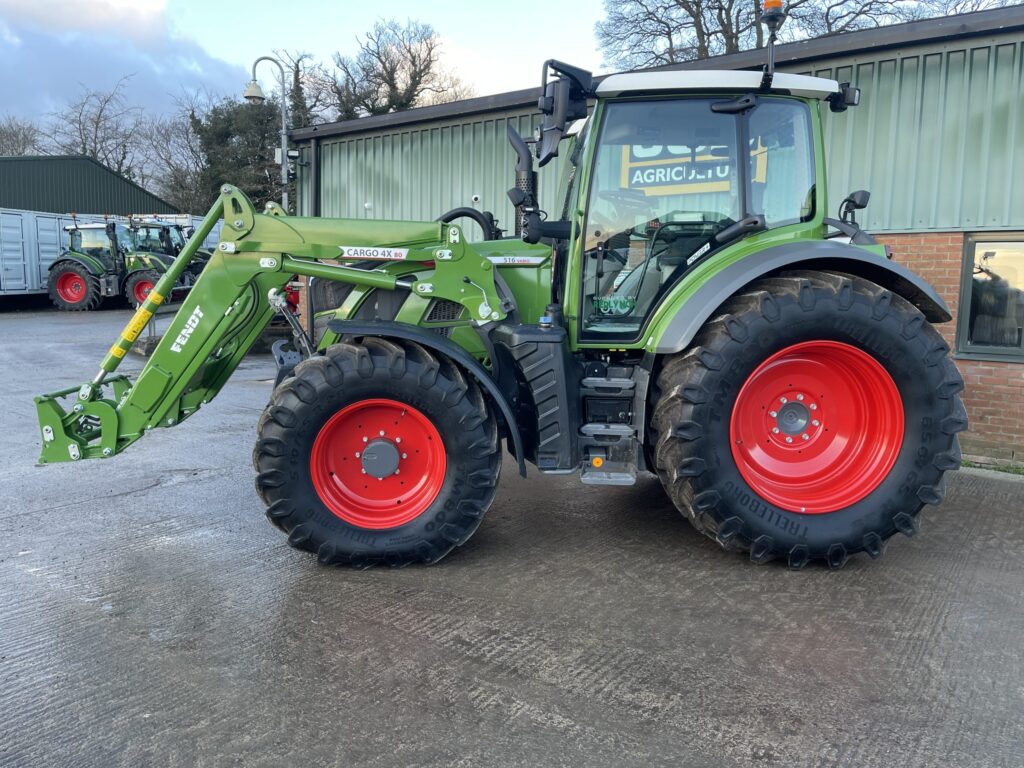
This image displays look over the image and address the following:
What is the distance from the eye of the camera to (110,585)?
3.76m

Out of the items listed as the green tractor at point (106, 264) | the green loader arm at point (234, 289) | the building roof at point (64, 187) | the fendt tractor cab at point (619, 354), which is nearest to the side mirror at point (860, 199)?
the fendt tractor cab at point (619, 354)

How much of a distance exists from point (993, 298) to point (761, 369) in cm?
359

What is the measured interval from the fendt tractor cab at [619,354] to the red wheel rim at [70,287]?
1978 centimetres

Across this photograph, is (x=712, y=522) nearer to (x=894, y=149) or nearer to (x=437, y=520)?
(x=437, y=520)

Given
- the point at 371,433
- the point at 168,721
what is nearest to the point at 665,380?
the point at 371,433

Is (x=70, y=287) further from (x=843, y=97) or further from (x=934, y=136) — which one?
(x=843, y=97)

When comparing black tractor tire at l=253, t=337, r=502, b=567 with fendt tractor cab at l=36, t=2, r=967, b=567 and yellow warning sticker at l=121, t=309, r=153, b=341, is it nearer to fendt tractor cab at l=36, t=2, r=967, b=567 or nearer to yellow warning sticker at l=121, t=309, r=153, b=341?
fendt tractor cab at l=36, t=2, r=967, b=567

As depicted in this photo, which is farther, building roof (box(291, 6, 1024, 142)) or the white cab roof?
building roof (box(291, 6, 1024, 142))

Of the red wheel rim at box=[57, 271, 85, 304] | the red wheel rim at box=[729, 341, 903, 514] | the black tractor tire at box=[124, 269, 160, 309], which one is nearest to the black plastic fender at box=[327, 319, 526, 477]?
the red wheel rim at box=[729, 341, 903, 514]

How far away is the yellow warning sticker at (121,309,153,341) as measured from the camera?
161 inches

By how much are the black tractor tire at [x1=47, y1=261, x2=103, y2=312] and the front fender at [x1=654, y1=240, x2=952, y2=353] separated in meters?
21.0

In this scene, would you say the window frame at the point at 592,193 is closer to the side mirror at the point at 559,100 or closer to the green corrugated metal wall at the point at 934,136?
the side mirror at the point at 559,100

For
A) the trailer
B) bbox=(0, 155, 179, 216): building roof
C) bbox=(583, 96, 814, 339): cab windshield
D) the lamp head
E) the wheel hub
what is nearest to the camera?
the wheel hub

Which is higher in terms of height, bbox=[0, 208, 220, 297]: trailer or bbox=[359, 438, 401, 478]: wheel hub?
bbox=[0, 208, 220, 297]: trailer
